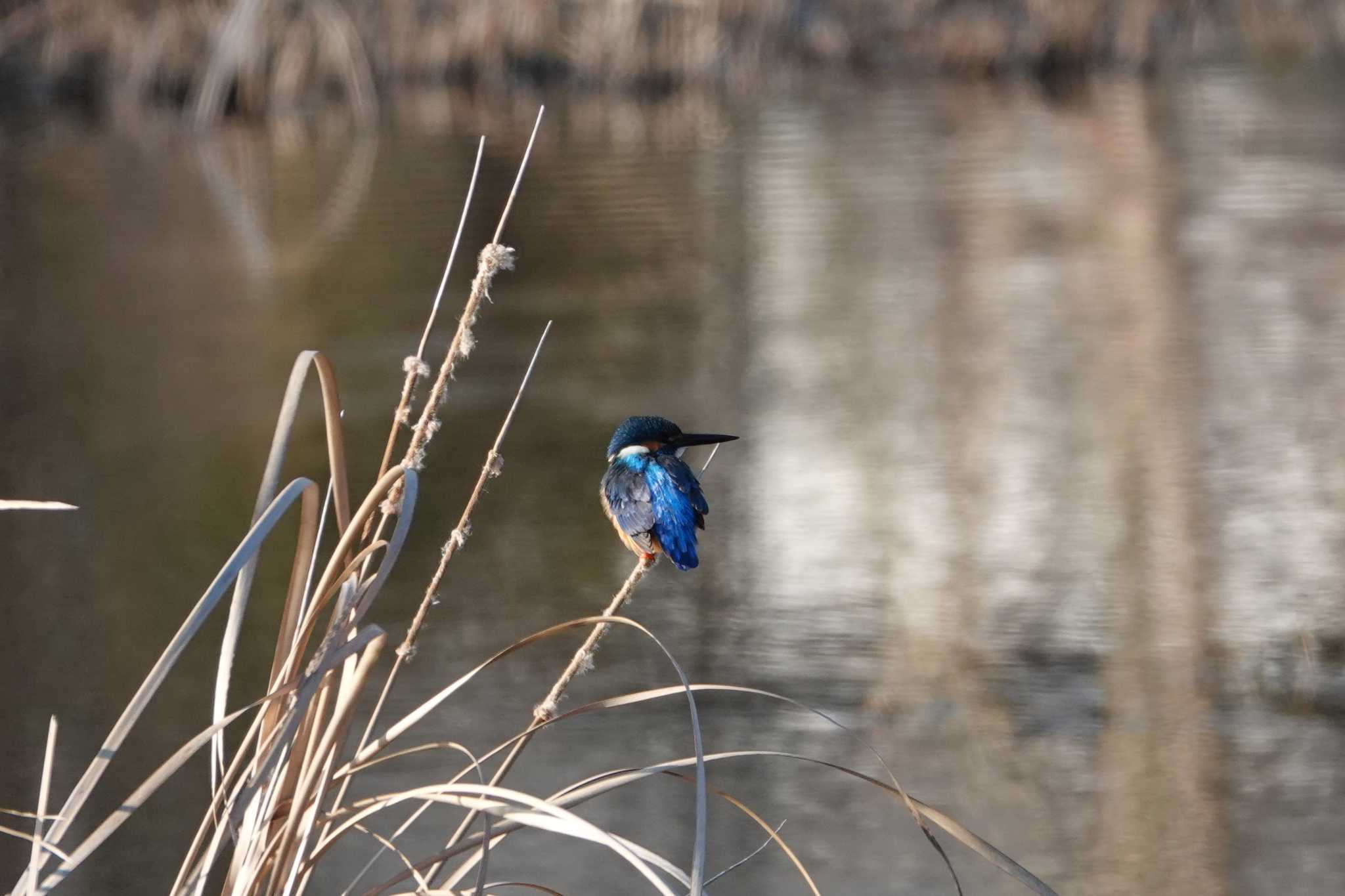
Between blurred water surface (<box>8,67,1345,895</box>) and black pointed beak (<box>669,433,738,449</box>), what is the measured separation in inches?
54.0

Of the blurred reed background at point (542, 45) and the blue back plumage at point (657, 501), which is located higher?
the blue back plumage at point (657, 501)

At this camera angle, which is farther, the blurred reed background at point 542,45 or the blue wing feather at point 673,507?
the blurred reed background at point 542,45

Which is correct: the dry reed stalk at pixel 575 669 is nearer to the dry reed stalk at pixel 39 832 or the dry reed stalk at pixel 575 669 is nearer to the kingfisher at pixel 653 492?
the kingfisher at pixel 653 492

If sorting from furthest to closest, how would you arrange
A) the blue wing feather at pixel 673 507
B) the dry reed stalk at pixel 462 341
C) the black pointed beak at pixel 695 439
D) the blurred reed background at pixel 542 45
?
the blurred reed background at pixel 542 45 < the blue wing feather at pixel 673 507 < the black pointed beak at pixel 695 439 < the dry reed stalk at pixel 462 341

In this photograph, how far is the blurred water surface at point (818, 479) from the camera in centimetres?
335

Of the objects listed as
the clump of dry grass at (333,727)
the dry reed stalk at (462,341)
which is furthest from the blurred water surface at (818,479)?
the dry reed stalk at (462,341)

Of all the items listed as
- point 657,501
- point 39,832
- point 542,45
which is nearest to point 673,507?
point 657,501

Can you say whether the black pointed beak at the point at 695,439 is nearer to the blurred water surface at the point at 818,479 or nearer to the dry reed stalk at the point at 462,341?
the dry reed stalk at the point at 462,341

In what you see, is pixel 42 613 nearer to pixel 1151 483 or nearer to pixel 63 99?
pixel 1151 483

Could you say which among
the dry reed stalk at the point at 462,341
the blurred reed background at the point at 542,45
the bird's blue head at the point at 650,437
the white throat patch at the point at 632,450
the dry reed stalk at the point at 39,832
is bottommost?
the blurred reed background at the point at 542,45

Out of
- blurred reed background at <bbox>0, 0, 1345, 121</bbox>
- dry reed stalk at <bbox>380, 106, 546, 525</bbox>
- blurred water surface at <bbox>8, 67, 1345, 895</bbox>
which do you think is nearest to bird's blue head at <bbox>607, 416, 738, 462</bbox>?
dry reed stalk at <bbox>380, 106, 546, 525</bbox>

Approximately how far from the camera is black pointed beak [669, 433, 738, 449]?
5.58 ft

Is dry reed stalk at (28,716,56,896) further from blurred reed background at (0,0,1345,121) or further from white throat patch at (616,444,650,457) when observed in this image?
blurred reed background at (0,0,1345,121)

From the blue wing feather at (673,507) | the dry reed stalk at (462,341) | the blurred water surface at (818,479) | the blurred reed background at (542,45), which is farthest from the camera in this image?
the blurred reed background at (542,45)
